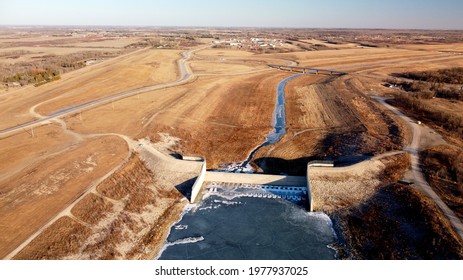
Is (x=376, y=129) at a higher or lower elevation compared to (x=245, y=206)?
higher

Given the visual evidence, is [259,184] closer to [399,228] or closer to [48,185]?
[399,228]

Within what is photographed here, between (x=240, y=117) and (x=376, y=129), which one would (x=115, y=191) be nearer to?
(x=240, y=117)

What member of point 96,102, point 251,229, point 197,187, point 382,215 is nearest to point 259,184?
point 197,187

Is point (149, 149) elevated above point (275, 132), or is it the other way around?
point (149, 149)

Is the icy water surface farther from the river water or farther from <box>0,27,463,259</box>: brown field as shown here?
the river water

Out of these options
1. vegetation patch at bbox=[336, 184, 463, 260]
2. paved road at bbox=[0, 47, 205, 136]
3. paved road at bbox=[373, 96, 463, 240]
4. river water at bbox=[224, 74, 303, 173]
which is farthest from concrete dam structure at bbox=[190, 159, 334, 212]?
paved road at bbox=[0, 47, 205, 136]

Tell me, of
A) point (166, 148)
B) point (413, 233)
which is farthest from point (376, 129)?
point (166, 148)
